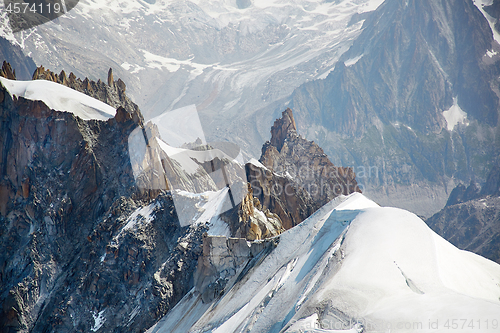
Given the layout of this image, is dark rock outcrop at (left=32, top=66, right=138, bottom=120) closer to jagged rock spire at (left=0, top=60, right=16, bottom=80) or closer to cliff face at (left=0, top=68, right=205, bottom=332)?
jagged rock spire at (left=0, top=60, right=16, bottom=80)

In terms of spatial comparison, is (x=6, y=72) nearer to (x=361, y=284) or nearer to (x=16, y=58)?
(x=361, y=284)

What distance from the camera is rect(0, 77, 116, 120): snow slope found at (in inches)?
2825

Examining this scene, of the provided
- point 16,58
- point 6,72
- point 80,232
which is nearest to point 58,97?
point 6,72

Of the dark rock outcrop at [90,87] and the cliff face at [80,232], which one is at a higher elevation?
the dark rock outcrop at [90,87]

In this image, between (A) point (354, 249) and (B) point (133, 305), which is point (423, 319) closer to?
(A) point (354, 249)

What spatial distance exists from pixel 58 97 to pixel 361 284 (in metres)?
62.9

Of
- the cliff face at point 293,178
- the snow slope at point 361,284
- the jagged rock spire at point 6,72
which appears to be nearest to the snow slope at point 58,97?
the jagged rock spire at point 6,72

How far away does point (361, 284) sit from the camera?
29141 mm

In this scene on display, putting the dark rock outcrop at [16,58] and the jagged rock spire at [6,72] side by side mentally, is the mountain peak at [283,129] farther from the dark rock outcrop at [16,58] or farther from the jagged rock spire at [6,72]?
the dark rock outcrop at [16,58]

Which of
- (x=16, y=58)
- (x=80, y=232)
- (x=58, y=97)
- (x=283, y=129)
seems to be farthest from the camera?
(x=16, y=58)

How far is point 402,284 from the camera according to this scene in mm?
29016

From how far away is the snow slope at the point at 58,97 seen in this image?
71.8 m

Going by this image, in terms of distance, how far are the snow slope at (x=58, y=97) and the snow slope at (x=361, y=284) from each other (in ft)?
143

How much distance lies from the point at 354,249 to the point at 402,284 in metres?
5.20
